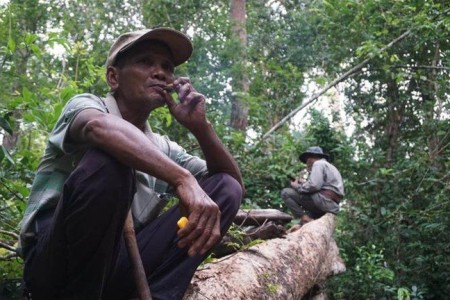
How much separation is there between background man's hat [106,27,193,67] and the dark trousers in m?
0.76

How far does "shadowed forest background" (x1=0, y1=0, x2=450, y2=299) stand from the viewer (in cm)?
802

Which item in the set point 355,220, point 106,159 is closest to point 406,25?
point 355,220

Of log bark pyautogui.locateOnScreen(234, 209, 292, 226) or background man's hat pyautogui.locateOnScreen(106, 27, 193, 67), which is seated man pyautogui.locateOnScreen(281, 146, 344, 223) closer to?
log bark pyautogui.locateOnScreen(234, 209, 292, 226)

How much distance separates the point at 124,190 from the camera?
205cm

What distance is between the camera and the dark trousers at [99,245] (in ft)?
6.63

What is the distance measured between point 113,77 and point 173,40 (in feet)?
1.15

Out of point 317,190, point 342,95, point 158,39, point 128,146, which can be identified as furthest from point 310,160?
point 128,146

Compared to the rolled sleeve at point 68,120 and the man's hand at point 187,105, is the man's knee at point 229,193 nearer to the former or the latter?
the man's hand at point 187,105

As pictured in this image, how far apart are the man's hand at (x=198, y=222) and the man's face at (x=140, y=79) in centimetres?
69

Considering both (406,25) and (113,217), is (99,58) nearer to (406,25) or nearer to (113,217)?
(406,25)

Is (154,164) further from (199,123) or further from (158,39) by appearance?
(158,39)

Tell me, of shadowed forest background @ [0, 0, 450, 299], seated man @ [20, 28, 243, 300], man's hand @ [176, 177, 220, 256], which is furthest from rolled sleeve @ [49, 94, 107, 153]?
shadowed forest background @ [0, 0, 450, 299]

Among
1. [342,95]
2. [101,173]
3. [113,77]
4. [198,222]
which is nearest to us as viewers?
[101,173]

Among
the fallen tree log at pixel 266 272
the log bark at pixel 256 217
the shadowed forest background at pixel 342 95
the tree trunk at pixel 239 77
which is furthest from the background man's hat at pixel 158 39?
the tree trunk at pixel 239 77
